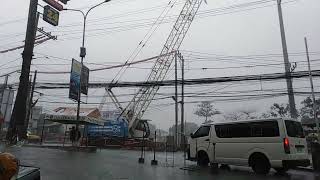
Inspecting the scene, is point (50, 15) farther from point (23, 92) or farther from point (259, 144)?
point (259, 144)

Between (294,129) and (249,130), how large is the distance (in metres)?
1.81

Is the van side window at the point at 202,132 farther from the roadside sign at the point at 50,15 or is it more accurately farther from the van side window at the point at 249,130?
the roadside sign at the point at 50,15

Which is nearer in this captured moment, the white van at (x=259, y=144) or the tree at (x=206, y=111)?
the white van at (x=259, y=144)

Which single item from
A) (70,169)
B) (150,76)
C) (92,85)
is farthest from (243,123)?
(150,76)

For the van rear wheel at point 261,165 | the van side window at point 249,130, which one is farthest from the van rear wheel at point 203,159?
the van rear wheel at point 261,165

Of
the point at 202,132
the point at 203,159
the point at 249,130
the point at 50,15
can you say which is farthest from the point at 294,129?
the point at 50,15

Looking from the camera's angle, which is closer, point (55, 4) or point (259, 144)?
point (259, 144)

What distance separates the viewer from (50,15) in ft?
101

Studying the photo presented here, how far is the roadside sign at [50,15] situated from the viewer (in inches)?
1197

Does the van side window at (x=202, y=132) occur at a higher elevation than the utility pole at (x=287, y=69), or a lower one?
lower

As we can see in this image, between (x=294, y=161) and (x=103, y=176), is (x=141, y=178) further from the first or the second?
(x=294, y=161)

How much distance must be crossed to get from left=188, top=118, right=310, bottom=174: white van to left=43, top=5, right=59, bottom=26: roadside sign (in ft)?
60.7

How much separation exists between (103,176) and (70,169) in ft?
6.39

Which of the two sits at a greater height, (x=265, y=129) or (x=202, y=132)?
(x=202, y=132)
